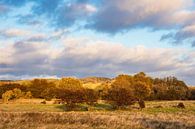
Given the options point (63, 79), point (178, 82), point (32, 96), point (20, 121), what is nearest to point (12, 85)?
point (32, 96)

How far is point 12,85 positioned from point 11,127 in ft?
357

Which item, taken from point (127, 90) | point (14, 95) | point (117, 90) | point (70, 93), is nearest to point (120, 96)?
point (117, 90)

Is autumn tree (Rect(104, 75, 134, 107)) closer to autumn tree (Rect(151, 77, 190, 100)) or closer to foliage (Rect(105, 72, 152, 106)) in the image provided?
foliage (Rect(105, 72, 152, 106))

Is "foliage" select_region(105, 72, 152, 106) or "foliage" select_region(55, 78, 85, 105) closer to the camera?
"foliage" select_region(105, 72, 152, 106)

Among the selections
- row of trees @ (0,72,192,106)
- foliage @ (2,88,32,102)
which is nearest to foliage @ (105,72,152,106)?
row of trees @ (0,72,192,106)

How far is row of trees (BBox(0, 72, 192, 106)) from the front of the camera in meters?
93.4

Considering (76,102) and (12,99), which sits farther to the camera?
(12,99)

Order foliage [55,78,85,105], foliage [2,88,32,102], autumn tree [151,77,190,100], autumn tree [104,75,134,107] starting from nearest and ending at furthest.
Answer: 1. autumn tree [104,75,134,107]
2. foliage [55,78,85,105]
3. foliage [2,88,32,102]
4. autumn tree [151,77,190,100]

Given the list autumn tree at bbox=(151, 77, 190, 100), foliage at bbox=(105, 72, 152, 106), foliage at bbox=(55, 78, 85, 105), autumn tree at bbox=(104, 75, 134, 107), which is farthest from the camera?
autumn tree at bbox=(151, 77, 190, 100)

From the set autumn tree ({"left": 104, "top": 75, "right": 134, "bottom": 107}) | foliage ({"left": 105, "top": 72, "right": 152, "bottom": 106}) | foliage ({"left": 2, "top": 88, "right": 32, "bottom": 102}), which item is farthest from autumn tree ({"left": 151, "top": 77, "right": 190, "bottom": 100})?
foliage ({"left": 2, "top": 88, "right": 32, "bottom": 102})

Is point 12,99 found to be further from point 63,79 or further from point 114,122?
point 114,122

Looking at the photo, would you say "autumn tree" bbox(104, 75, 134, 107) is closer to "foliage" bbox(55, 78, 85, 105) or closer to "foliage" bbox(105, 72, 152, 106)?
"foliage" bbox(105, 72, 152, 106)

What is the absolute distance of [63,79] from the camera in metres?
112

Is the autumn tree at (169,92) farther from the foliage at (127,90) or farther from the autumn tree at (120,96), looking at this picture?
the autumn tree at (120,96)
